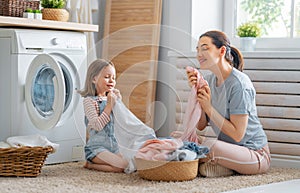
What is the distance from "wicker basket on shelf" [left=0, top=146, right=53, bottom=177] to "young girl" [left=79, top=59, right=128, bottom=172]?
35 cm

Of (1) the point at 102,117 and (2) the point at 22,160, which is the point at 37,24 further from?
(2) the point at 22,160

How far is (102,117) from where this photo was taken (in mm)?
3771

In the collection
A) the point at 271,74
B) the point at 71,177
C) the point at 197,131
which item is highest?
the point at 271,74

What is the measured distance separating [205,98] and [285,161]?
33.6 inches

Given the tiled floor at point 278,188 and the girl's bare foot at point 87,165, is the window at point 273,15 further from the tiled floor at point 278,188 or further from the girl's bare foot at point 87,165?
the girl's bare foot at point 87,165

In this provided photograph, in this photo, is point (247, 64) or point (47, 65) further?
point (247, 64)

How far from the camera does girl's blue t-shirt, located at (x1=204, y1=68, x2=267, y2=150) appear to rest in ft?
12.0

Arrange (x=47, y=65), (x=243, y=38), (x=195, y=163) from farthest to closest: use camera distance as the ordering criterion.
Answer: (x=243, y=38), (x=47, y=65), (x=195, y=163)

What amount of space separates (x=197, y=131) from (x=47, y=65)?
105 centimetres

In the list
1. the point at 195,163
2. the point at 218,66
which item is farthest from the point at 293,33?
the point at 195,163

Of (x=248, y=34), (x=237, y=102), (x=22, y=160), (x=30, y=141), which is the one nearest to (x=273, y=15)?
(x=248, y=34)

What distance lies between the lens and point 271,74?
4.19m

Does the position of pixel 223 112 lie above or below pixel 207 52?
below

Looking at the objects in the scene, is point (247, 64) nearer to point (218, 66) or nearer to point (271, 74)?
point (271, 74)
